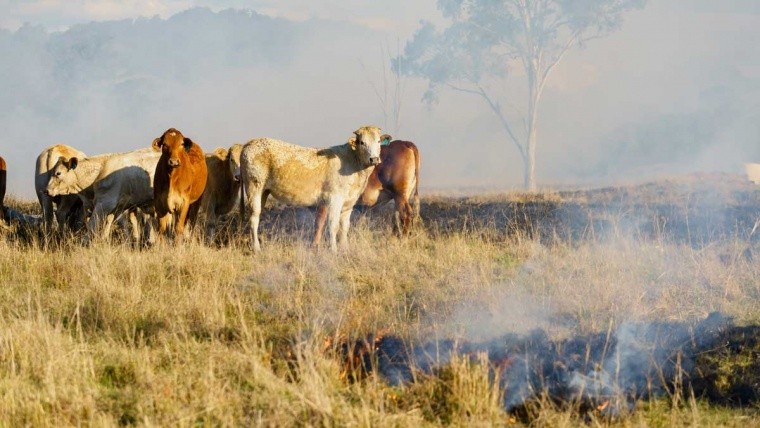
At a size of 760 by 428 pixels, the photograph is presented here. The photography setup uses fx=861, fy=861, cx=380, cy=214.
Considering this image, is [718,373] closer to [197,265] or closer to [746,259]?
[746,259]

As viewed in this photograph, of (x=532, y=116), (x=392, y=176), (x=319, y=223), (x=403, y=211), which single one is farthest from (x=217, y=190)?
(x=532, y=116)

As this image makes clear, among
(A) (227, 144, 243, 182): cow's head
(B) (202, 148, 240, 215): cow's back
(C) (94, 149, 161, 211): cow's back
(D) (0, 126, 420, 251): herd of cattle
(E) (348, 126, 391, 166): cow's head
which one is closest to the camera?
(D) (0, 126, 420, 251): herd of cattle

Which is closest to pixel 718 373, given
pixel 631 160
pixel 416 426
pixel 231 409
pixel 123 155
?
pixel 416 426

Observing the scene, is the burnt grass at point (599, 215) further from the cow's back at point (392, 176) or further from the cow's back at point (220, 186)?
the cow's back at point (220, 186)

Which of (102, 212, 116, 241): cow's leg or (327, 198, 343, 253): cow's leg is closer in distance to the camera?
(327, 198, 343, 253): cow's leg

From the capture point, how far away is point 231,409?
5672 millimetres

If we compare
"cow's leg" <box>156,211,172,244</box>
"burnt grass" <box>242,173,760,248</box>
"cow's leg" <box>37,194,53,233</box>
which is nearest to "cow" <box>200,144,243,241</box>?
"burnt grass" <box>242,173,760,248</box>

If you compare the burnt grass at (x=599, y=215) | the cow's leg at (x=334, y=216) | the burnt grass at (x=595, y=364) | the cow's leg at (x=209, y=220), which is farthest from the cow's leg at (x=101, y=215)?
the burnt grass at (x=595, y=364)

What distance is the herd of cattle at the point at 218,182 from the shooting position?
39.6ft

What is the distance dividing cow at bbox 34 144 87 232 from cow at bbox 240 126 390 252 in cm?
352

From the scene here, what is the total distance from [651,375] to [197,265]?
17.9ft

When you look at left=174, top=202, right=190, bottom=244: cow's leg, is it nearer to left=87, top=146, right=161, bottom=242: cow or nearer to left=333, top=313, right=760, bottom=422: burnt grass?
left=87, top=146, right=161, bottom=242: cow

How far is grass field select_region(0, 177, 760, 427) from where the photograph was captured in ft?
19.1

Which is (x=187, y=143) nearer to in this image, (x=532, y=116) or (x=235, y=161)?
(x=235, y=161)
